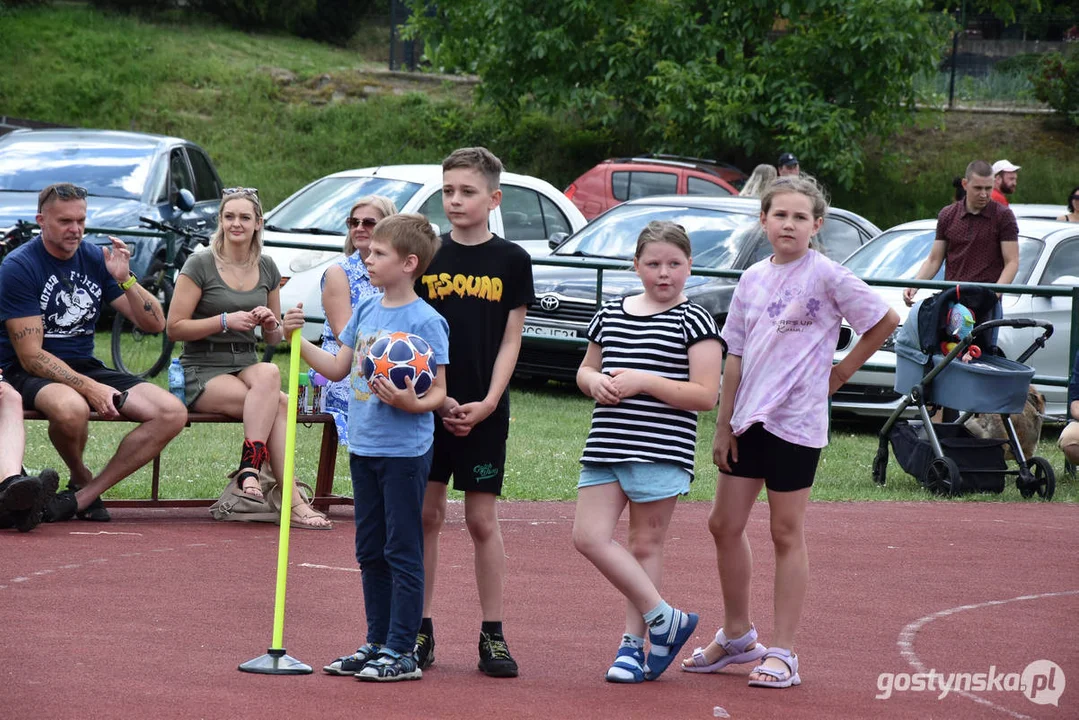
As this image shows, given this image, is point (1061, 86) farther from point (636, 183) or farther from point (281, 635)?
point (281, 635)

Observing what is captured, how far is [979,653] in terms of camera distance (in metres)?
5.94

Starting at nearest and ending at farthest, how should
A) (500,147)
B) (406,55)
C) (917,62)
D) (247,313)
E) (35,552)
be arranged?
1. (35,552)
2. (247,313)
3. (917,62)
4. (500,147)
5. (406,55)

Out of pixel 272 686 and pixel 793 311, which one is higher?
pixel 793 311

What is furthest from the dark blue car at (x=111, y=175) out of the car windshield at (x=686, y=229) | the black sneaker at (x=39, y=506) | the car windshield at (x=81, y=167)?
the black sneaker at (x=39, y=506)

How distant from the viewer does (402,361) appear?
5.19 m

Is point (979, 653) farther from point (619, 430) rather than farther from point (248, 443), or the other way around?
point (248, 443)

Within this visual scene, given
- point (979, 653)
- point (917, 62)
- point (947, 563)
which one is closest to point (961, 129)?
point (917, 62)

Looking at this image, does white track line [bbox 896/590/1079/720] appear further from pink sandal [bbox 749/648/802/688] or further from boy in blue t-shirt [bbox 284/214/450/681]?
boy in blue t-shirt [bbox 284/214/450/681]

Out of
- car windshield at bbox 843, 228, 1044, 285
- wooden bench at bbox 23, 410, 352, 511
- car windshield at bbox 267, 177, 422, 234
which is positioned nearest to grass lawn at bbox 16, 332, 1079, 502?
wooden bench at bbox 23, 410, 352, 511

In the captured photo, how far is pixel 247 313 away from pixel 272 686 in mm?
3062

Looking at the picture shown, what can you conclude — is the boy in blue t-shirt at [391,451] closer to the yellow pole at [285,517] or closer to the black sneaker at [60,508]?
the yellow pole at [285,517]

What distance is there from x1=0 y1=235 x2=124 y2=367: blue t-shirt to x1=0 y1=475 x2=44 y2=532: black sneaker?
90 cm

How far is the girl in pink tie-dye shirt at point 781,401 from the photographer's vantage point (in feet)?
17.8

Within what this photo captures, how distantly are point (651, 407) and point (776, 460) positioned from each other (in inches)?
19.0
